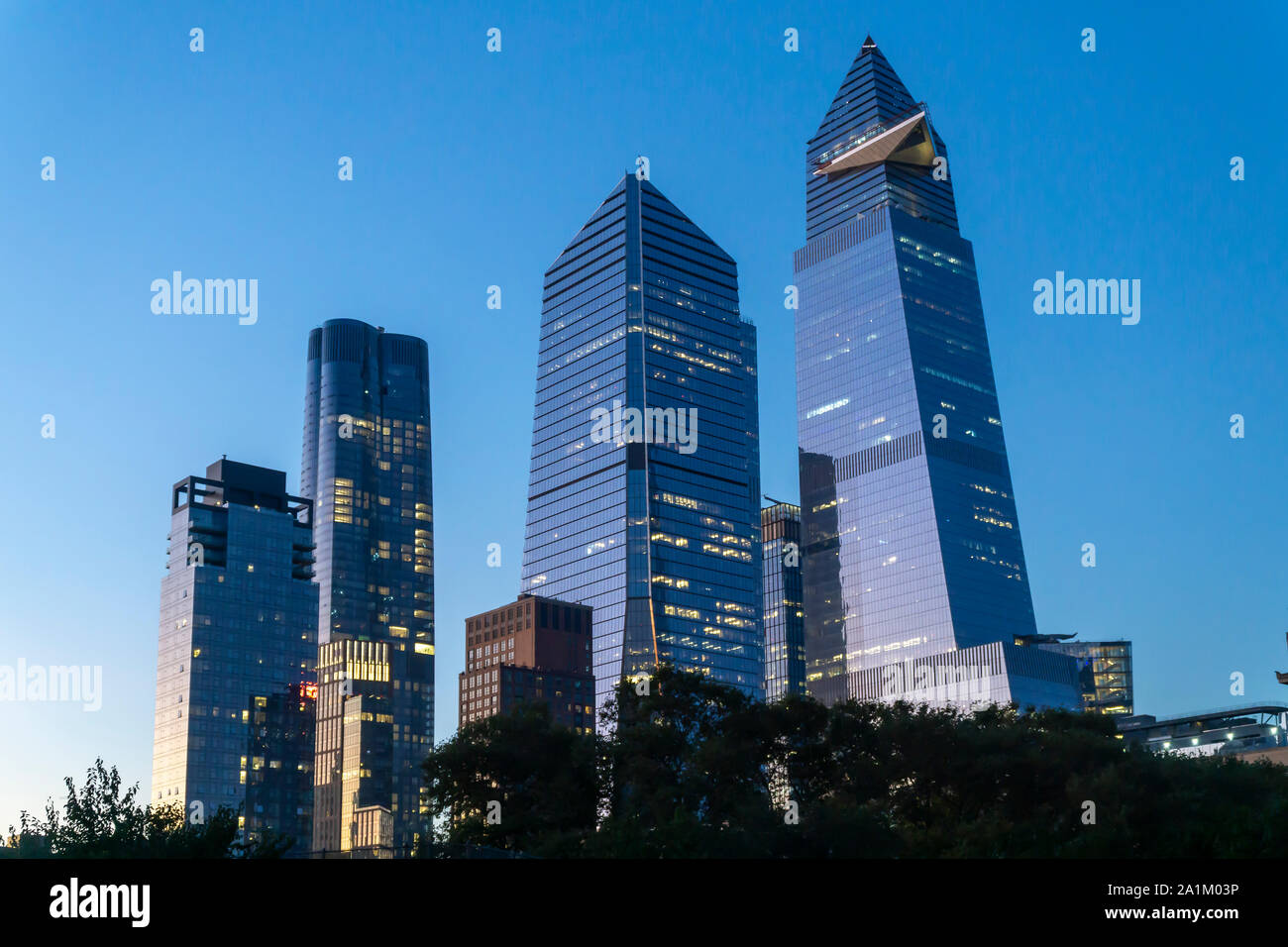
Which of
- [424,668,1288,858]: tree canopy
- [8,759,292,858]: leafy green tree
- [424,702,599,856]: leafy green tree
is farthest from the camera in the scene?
[424,702,599,856]: leafy green tree

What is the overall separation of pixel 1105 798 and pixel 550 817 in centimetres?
Result: 3095

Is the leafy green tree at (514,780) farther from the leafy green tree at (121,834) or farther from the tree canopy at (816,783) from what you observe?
the leafy green tree at (121,834)

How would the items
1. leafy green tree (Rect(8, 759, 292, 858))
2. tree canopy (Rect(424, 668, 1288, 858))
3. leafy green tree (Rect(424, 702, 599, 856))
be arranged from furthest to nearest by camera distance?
1. leafy green tree (Rect(424, 702, 599, 856))
2. tree canopy (Rect(424, 668, 1288, 858))
3. leafy green tree (Rect(8, 759, 292, 858))

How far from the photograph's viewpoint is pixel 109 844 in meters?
58.6

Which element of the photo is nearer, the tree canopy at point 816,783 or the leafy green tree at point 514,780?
the tree canopy at point 816,783

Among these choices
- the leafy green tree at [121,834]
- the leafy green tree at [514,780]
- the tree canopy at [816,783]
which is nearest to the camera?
the leafy green tree at [121,834]

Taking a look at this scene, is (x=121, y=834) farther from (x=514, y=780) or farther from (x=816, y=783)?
(x=816, y=783)

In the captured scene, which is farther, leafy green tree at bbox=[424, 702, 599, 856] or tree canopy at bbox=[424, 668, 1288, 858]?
leafy green tree at bbox=[424, 702, 599, 856]

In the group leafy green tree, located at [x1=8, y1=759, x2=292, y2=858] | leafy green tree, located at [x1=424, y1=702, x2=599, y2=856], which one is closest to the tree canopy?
leafy green tree, located at [x1=424, y1=702, x2=599, y2=856]

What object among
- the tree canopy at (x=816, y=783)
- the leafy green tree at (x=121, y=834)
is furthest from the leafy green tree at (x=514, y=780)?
the leafy green tree at (x=121, y=834)

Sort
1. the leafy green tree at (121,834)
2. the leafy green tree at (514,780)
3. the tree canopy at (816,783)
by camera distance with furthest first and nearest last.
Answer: the leafy green tree at (514,780), the tree canopy at (816,783), the leafy green tree at (121,834)

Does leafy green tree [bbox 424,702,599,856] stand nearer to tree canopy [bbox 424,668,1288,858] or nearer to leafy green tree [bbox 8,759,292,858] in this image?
tree canopy [bbox 424,668,1288,858]

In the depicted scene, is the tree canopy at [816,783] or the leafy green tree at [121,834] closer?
the leafy green tree at [121,834]
